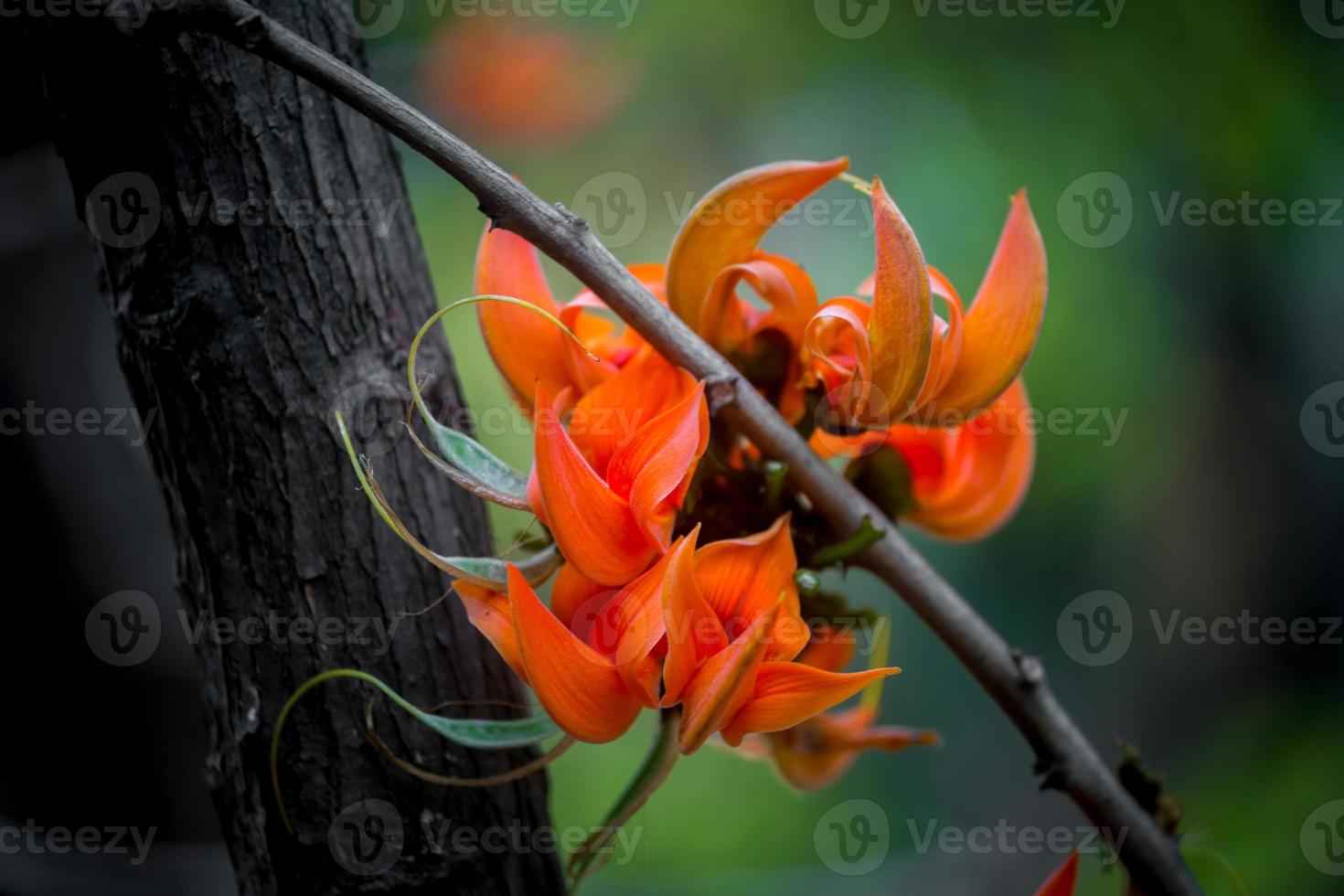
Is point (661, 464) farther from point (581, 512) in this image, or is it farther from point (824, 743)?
point (824, 743)

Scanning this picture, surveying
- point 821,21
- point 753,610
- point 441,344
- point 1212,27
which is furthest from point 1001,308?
point 1212,27

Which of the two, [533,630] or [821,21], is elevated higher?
[821,21]

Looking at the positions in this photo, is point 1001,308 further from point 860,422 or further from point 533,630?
point 533,630

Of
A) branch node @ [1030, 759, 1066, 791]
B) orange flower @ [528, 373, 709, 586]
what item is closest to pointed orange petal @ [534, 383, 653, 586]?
orange flower @ [528, 373, 709, 586]

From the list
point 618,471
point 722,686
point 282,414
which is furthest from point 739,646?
point 282,414

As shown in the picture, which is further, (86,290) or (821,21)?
(821,21)

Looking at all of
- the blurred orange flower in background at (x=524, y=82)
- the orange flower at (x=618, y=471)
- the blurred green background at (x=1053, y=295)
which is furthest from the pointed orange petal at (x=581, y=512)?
the blurred orange flower in background at (x=524, y=82)

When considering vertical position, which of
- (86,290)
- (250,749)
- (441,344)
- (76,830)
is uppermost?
(86,290)

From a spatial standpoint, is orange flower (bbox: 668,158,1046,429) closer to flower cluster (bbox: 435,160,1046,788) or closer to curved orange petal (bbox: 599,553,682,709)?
flower cluster (bbox: 435,160,1046,788)

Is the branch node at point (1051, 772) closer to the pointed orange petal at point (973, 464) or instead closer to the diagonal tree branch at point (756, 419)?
the diagonal tree branch at point (756, 419)
